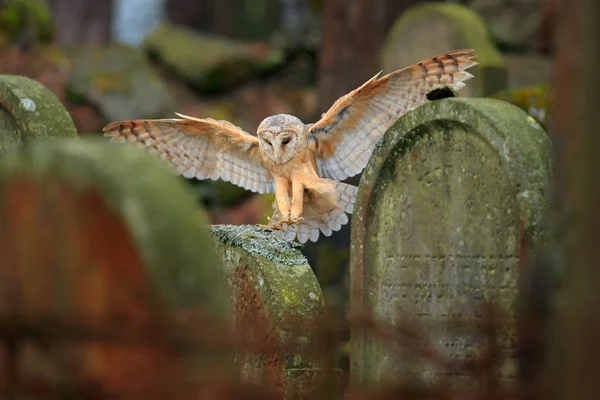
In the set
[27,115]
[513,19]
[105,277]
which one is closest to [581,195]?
[105,277]

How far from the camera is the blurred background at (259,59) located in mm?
12117

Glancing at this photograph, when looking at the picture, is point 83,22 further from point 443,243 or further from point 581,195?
point 581,195

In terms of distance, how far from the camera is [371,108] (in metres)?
7.12

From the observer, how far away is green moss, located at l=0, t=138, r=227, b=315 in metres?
3.00

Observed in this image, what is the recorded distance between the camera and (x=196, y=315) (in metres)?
3.04

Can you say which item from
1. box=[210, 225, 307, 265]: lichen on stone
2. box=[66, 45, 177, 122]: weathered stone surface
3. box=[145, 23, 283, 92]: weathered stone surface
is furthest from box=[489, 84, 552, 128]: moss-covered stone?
box=[145, 23, 283, 92]: weathered stone surface

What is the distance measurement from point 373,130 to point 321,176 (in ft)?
1.62

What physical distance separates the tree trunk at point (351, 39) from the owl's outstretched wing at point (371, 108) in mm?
7343

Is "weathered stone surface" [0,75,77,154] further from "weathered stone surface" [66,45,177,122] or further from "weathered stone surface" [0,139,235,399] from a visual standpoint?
"weathered stone surface" [66,45,177,122]

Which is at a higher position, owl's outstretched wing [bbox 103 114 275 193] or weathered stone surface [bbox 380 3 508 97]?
weathered stone surface [bbox 380 3 508 97]

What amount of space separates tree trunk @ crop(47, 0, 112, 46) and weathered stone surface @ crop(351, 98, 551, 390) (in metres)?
14.7

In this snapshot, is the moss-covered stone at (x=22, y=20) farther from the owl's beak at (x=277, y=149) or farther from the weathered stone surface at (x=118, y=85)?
the owl's beak at (x=277, y=149)

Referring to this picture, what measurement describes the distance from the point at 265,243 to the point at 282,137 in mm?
832

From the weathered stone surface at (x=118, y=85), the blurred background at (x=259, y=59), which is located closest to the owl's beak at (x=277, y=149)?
the blurred background at (x=259, y=59)
